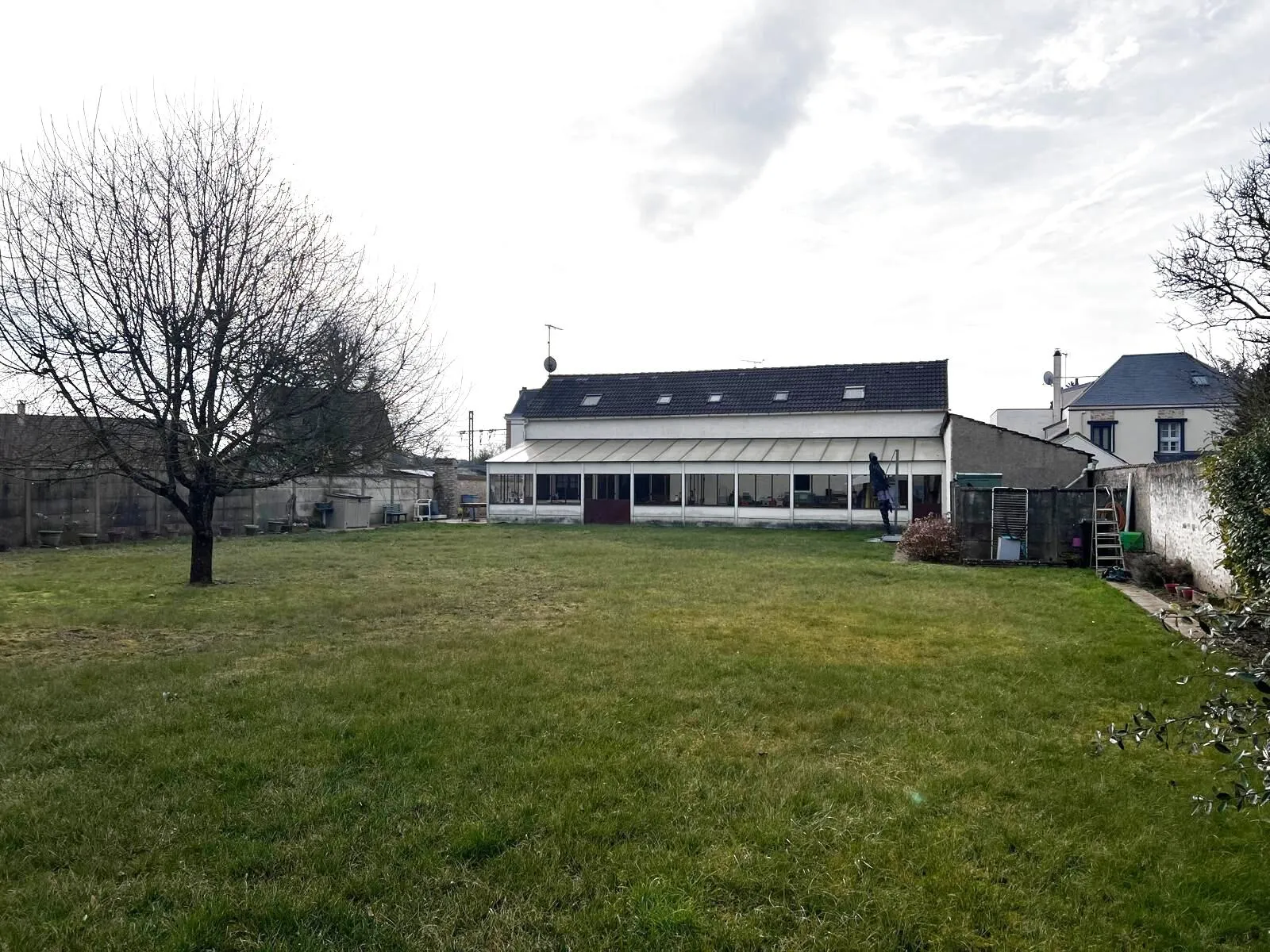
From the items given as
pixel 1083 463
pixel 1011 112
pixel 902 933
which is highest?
pixel 1011 112

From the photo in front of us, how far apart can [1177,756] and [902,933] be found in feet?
8.41

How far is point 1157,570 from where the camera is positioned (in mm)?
10438

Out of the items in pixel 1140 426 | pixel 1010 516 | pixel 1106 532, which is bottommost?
pixel 1106 532

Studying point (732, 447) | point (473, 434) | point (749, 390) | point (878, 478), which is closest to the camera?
point (878, 478)

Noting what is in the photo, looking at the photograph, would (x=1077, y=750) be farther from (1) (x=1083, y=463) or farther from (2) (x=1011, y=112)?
(1) (x=1083, y=463)

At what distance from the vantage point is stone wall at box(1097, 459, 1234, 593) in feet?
29.3

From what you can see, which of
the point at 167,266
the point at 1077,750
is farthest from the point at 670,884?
the point at 167,266

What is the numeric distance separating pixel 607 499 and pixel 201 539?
52.8 ft

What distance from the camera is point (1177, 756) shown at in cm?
413

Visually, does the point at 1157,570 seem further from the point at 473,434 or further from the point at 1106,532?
the point at 473,434

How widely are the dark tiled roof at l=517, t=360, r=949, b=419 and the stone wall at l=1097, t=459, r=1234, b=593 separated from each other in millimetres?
12733

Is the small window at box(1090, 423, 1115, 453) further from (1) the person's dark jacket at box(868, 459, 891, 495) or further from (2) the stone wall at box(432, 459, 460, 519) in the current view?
(2) the stone wall at box(432, 459, 460, 519)

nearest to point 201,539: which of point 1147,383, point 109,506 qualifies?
point 109,506

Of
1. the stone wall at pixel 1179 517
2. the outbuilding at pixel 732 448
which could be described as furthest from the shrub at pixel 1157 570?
the outbuilding at pixel 732 448
